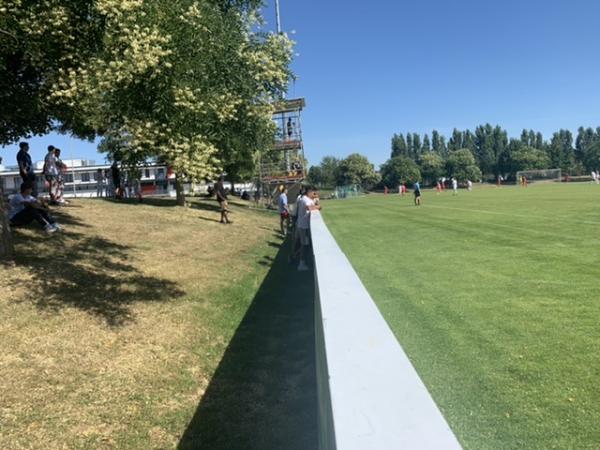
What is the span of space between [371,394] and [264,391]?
368 centimetres

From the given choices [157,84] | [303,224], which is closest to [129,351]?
[157,84]

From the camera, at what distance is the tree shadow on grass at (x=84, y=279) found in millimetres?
7367

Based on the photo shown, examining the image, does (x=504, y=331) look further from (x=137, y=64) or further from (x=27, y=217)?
(x=27, y=217)

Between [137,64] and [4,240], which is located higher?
[137,64]

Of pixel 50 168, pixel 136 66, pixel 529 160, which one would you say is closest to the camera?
pixel 136 66

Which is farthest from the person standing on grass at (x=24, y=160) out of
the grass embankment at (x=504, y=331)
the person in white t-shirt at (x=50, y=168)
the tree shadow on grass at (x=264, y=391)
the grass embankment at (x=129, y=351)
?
the grass embankment at (x=504, y=331)

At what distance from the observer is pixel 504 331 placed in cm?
539

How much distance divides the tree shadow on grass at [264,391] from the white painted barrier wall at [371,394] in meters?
1.74

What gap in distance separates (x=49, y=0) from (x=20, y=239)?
5.23m

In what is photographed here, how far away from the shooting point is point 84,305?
7387 millimetres

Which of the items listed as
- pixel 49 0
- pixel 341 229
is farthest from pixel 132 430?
pixel 341 229

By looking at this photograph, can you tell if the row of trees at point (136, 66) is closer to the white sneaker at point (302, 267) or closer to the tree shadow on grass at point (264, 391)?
the tree shadow on grass at point (264, 391)

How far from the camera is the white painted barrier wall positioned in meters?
1.91

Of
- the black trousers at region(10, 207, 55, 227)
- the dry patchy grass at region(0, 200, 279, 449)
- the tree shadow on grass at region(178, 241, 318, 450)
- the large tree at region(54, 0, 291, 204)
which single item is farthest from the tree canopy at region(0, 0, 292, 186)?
the black trousers at region(10, 207, 55, 227)
